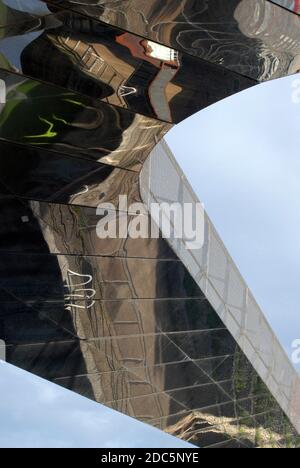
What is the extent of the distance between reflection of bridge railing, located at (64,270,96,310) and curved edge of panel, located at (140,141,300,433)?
194 centimetres

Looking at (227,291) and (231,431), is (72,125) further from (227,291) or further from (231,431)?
(231,431)

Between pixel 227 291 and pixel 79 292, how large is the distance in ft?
12.9

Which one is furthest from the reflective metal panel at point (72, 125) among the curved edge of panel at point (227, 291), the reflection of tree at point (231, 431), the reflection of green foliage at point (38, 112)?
the reflection of tree at point (231, 431)

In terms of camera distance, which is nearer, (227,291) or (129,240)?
(129,240)

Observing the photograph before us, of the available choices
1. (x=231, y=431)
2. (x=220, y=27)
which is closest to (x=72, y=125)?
(x=220, y=27)

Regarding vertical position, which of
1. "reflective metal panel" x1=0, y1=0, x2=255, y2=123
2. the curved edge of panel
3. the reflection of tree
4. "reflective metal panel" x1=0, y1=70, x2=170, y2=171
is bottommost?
the reflection of tree

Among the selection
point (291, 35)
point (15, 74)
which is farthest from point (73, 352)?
point (291, 35)

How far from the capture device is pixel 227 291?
1429cm

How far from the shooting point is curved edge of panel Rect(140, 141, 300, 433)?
1160 cm

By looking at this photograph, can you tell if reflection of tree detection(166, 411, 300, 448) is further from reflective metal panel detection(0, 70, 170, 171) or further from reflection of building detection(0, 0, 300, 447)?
reflective metal panel detection(0, 70, 170, 171)

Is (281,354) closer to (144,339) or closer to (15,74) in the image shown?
(144,339)

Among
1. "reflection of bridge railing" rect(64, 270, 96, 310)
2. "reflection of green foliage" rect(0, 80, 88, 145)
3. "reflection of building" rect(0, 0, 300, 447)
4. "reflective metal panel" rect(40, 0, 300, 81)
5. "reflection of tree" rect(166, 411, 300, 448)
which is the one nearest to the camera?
"reflective metal panel" rect(40, 0, 300, 81)

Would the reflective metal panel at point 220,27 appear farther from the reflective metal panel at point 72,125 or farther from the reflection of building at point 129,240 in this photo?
the reflective metal panel at point 72,125

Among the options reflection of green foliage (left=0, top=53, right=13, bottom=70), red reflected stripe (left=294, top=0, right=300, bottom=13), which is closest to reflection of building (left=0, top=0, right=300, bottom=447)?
reflection of green foliage (left=0, top=53, right=13, bottom=70)
